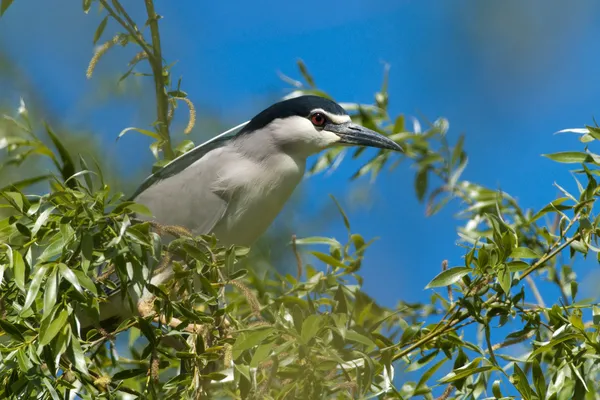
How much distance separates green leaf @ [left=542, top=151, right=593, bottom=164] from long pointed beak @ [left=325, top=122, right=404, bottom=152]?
0.86 m

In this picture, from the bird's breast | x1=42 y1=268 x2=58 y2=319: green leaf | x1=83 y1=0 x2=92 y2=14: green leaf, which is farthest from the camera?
the bird's breast

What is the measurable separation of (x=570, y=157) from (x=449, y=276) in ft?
0.98

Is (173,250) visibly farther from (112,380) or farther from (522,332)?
A: (522,332)

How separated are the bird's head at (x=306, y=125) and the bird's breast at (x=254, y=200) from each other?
0.09 metres

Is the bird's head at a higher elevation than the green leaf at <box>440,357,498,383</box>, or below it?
higher

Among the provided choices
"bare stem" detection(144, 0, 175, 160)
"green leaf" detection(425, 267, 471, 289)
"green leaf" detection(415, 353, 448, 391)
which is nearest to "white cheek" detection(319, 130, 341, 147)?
"bare stem" detection(144, 0, 175, 160)

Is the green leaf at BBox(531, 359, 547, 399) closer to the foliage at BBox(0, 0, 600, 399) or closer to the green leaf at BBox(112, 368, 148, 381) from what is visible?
the foliage at BBox(0, 0, 600, 399)

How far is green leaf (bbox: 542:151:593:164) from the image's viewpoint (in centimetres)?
129

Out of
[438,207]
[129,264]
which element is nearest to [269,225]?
[438,207]

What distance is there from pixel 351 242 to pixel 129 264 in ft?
1.84

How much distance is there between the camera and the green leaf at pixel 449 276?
1.23m

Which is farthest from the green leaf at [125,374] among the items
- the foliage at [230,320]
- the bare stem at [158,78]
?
the bare stem at [158,78]

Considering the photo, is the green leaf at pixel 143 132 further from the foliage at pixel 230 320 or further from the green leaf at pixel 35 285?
the green leaf at pixel 35 285

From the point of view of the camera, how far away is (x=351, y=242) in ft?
5.17
